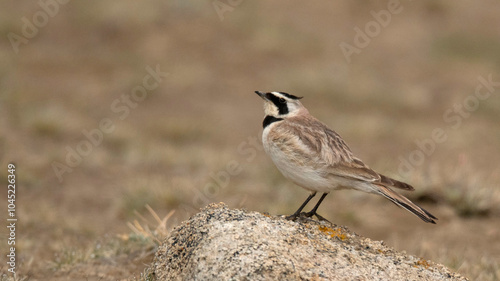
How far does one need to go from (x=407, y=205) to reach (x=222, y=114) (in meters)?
9.20

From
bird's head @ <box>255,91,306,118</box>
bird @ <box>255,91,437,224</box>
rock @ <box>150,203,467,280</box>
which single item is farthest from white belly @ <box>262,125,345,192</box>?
bird's head @ <box>255,91,306,118</box>

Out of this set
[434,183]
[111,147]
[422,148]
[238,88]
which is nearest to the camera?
[434,183]

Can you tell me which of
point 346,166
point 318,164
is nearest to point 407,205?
→ point 346,166

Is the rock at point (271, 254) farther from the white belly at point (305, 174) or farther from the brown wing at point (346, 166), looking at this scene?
the brown wing at point (346, 166)

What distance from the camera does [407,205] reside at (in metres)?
4.81

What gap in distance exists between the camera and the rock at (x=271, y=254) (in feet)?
13.6

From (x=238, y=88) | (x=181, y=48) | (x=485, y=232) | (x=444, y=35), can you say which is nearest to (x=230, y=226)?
(x=485, y=232)

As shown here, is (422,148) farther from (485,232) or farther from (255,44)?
(255,44)

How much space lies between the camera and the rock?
4145mm

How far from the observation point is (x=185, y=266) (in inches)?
173

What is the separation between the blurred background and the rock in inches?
57.0

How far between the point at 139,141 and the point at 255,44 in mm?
5212

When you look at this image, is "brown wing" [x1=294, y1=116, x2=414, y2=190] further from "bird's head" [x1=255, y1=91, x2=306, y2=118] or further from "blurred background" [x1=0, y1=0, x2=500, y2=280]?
"blurred background" [x1=0, y1=0, x2=500, y2=280]

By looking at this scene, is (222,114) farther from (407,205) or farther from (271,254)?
(271,254)
